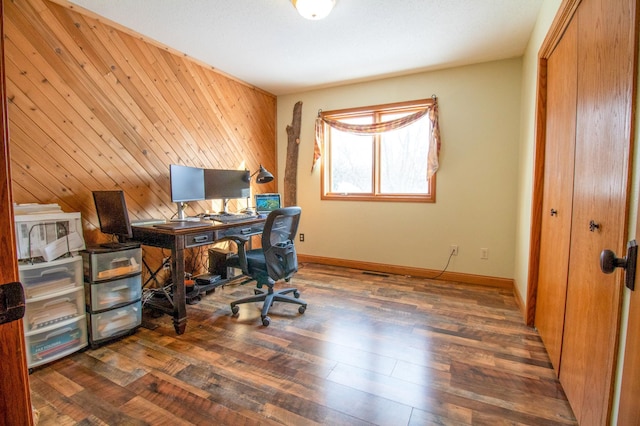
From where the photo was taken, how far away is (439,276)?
11.9 feet

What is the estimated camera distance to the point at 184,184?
113 inches

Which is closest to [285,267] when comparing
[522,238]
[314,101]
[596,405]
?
[596,405]

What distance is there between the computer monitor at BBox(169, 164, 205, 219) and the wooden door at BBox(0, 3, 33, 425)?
2.19m

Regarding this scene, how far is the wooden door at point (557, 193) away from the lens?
1.71 metres

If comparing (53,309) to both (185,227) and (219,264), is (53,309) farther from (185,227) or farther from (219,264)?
(219,264)

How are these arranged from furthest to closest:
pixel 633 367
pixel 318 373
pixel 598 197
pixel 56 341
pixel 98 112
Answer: pixel 98 112 < pixel 56 341 < pixel 318 373 < pixel 598 197 < pixel 633 367

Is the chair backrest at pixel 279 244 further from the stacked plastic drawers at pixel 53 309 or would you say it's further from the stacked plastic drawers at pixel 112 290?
the stacked plastic drawers at pixel 53 309

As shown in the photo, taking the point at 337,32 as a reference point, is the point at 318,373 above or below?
below

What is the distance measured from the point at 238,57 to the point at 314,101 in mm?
1320

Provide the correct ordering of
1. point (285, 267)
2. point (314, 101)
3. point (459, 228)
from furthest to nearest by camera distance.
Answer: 1. point (314, 101)
2. point (459, 228)
3. point (285, 267)

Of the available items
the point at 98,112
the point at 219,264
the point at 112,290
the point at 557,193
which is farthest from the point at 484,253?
the point at 98,112

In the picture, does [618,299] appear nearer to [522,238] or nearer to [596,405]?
[596,405]

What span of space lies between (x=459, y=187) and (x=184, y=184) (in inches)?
114

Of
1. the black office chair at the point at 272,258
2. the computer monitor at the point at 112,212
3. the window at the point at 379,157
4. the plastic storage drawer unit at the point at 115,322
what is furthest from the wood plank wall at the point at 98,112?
the window at the point at 379,157
